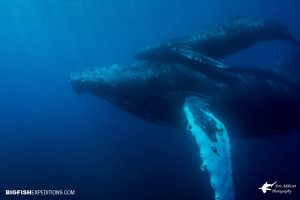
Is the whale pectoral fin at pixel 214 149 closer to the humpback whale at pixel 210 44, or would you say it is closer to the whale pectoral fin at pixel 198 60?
the whale pectoral fin at pixel 198 60

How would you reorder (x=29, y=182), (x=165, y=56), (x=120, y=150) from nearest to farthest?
(x=165, y=56) → (x=29, y=182) → (x=120, y=150)

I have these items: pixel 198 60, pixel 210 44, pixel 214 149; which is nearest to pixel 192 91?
pixel 198 60

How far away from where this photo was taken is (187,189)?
471 inches

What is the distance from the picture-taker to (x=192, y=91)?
8.50 m

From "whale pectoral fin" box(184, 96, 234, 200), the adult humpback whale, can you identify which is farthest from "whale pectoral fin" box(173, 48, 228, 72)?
"whale pectoral fin" box(184, 96, 234, 200)

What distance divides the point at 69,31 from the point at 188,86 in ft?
252

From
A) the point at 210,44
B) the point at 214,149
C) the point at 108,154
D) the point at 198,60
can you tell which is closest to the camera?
the point at 214,149

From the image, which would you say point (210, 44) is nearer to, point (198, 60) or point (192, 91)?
point (198, 60)

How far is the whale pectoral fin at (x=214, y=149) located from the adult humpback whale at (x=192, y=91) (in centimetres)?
48

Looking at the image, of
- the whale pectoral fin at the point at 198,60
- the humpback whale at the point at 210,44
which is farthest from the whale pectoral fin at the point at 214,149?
the humpback whale at the point at 210,44

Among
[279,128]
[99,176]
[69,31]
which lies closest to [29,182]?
[99,176]

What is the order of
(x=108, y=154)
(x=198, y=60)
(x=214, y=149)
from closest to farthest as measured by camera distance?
(x=214, y=149)
(x=198, y=60)
(x=108, y=154)

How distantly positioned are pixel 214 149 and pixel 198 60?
2246 mm

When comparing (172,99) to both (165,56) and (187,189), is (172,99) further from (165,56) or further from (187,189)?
(187,189)
